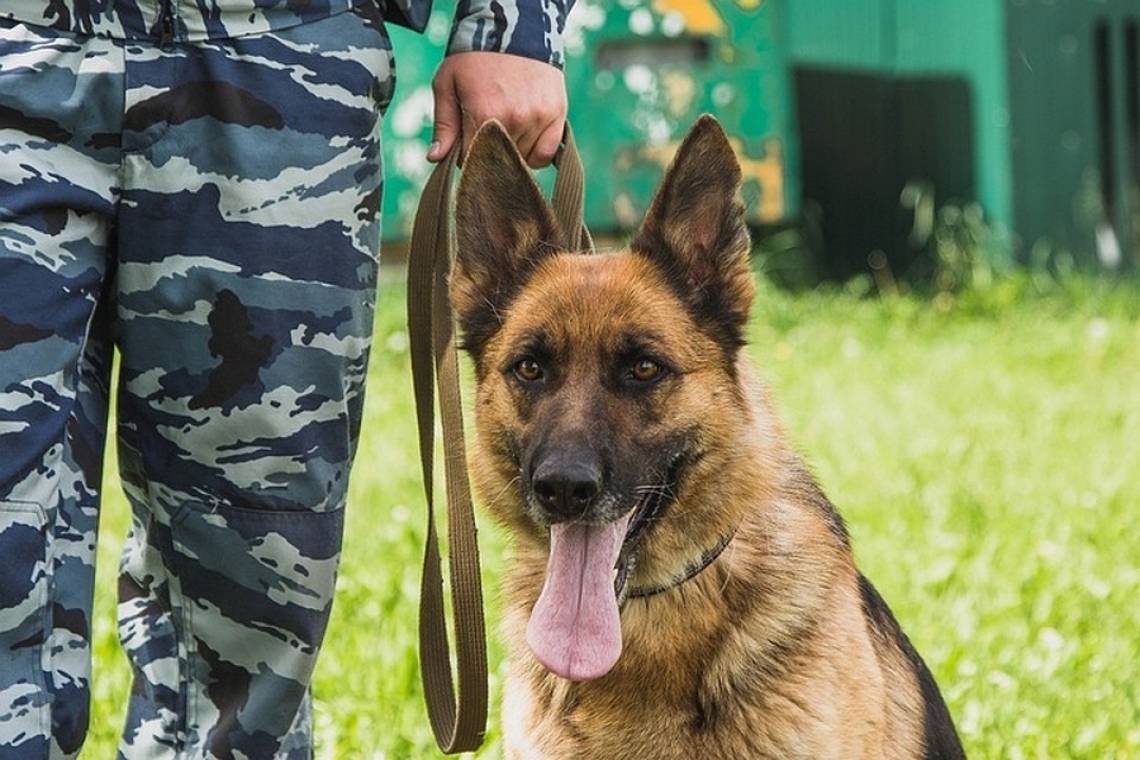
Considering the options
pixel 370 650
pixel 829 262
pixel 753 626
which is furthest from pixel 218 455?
pixel 829 262

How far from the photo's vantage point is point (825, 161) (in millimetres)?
10961

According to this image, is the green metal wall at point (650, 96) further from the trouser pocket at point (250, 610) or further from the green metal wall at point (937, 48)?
the trouser pocket at point (250, 610)

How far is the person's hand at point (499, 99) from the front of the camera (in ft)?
9.53

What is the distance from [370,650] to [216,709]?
66.2 inches

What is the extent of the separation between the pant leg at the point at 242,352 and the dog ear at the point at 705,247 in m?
0.58

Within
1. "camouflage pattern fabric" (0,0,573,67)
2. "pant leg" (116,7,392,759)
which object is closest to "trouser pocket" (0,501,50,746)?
"pant leg" (116,7,392,759)

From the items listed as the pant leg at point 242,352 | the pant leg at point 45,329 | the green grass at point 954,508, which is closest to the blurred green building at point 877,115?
the green grass at point 954,508

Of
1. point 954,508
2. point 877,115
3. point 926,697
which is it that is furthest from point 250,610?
point 877,115

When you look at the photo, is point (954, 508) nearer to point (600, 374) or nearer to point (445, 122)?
point (600, 374)

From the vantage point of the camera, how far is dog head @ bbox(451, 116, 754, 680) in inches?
113

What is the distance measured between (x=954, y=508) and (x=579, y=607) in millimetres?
3413

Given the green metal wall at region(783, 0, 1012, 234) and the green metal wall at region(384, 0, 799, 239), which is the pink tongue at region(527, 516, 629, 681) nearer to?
the green metal wall at region(384, 0, 799, 239)

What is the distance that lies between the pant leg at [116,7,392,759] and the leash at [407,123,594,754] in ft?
0.68

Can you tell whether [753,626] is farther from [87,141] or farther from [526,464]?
[87,141]
